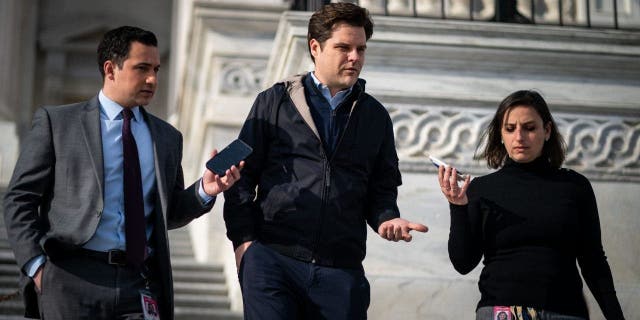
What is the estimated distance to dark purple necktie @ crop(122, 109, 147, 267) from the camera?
3.95 m

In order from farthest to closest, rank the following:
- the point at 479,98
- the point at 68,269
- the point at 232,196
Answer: the point at 479,98 → the point at 232,196 → the point at 68,269

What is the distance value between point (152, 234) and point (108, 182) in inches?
9.8

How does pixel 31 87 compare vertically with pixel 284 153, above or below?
above

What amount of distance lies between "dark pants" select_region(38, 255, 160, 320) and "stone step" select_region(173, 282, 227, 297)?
3591 millimetres

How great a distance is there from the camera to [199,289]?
7641 millimetres

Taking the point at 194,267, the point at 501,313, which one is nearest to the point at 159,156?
the point at 501,313

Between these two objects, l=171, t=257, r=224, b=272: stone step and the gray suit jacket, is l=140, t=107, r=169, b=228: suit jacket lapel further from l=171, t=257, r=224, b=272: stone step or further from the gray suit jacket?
l=171, t=257, r=224, b=272: stone step

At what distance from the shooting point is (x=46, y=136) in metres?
4.09

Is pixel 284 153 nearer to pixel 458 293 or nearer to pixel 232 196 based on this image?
pixel 232 196

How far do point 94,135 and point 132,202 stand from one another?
0.96 feet

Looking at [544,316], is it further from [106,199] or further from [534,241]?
[106,199]

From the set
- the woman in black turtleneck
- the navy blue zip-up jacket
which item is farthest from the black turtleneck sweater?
the navy blue zip-up jacket

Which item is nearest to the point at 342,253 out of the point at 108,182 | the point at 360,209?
the point at 360,209

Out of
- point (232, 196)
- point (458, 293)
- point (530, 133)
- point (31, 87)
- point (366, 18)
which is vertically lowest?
point (458, 293)
